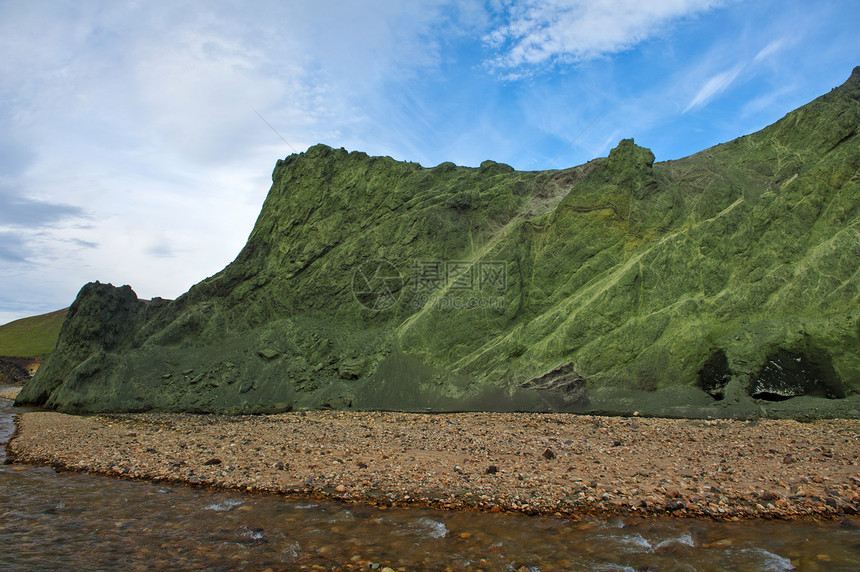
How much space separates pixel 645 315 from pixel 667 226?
23.3ft

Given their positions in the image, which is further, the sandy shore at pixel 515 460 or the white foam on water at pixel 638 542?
the sandy shore at pixel 515 460

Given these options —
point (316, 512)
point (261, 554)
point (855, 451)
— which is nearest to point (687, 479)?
point (855, 451)

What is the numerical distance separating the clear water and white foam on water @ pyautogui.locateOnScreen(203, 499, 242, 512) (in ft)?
0.10

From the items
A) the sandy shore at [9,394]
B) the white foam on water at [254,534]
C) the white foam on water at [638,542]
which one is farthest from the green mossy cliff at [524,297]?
the white foam on water at [254,534]

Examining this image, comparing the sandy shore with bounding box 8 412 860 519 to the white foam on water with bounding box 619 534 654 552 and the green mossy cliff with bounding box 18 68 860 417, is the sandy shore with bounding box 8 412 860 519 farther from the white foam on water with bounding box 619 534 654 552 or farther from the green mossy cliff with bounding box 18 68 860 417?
the green mossy cliff with bounding box 18 68 860 417

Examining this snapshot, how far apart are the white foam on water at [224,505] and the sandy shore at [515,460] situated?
2.95ft

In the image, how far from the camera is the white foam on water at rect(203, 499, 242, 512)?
35.5 feet

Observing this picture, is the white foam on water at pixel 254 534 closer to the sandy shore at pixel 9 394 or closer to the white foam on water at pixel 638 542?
the white foam on water at pixel 638 542

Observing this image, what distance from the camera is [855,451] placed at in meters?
13.6

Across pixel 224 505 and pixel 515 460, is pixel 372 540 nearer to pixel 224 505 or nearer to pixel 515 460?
pixel 224 505

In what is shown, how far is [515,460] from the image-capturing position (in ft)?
44.5
